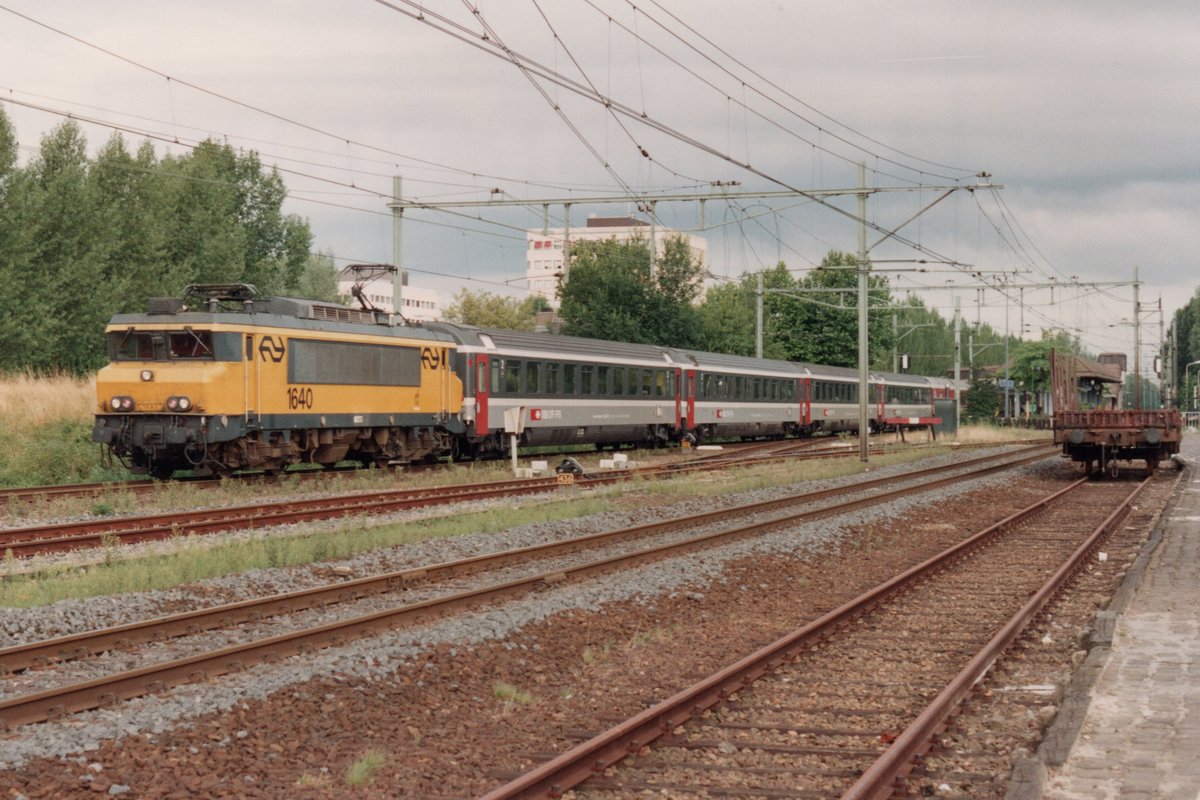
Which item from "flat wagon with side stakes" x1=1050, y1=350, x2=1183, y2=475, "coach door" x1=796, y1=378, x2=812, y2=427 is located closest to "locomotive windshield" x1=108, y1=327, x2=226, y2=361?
"flat wagon with side stakes" x1=1050, y1=350, x2=1183, y2=475

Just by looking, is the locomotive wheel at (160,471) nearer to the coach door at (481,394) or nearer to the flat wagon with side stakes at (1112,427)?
the coach door at (481,394)

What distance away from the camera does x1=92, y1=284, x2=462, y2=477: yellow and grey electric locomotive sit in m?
22.5

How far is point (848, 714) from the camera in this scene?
8.59m

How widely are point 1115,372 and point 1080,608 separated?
85.3 m

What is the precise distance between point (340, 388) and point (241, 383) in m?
2.90

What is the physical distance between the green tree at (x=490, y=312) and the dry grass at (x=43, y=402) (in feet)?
214

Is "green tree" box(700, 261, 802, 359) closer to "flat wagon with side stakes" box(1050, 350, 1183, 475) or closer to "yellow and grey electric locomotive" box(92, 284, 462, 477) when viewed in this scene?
"flat wagon with side stakes" box(1050, 350, 1183, 475)

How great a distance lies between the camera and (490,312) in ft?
326

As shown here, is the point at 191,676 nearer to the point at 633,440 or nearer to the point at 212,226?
the point at 633,440

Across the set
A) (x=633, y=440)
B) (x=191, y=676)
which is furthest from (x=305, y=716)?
(x=633, y=440)

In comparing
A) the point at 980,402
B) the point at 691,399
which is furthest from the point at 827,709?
the point at 980,402

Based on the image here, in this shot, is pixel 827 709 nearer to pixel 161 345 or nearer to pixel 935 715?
pixel 935 715

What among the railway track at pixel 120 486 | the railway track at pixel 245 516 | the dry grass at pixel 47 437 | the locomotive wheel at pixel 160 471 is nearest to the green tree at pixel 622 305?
the railway track at pixel 120 486

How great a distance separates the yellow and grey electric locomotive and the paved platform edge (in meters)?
15.1
